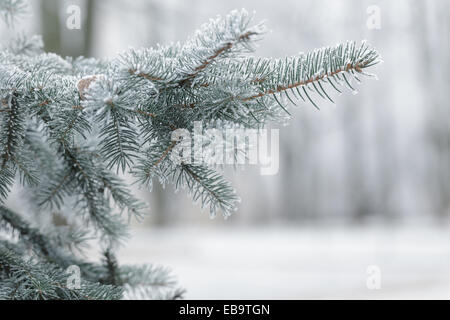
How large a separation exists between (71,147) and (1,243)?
0.37 ft

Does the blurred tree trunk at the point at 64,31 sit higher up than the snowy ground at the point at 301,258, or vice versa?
the blurred tree trunk at the point at 64,31

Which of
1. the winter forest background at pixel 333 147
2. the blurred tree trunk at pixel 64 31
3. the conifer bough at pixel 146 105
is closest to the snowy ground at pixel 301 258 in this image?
the winter forest background at pixel 333 147

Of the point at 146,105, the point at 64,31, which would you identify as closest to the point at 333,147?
the point at 64,31

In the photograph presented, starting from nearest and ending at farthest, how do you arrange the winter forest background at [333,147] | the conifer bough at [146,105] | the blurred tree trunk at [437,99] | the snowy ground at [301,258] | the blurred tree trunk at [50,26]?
the conifer bough at [146,105] → the snowy ground at [301,258] → the blurred tree trunk at [50,26] → the winter forest background at [333,147] → the blurred tree trunk at [437,99]

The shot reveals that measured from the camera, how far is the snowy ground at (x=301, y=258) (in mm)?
1597

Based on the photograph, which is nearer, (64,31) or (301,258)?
(301,258)

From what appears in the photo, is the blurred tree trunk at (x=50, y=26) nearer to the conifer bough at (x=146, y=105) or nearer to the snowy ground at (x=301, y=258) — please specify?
the snowy ground at (x=301, y=258)

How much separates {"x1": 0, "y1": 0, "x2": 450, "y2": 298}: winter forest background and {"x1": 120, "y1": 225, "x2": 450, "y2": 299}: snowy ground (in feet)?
0.04

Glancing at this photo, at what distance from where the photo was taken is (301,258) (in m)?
2.13

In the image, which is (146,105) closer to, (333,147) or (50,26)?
(50,26)

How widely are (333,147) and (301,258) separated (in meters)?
0.86

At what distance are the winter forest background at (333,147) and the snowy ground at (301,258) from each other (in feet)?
0.04

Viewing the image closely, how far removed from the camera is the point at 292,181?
278cm
